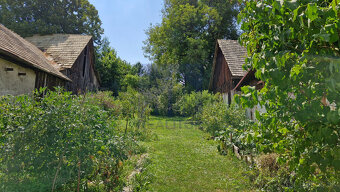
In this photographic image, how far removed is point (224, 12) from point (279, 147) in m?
25.8

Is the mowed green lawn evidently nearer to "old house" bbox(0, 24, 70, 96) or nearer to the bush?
the bush

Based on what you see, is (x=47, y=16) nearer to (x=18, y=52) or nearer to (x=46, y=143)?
(x=18, y=52)

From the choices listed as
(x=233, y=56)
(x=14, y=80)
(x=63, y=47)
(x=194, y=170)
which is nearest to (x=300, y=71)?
(x=194, y=170)

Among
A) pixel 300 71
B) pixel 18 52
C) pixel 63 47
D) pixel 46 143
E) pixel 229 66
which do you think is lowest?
pixel 46 143

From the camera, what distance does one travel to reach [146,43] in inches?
1188

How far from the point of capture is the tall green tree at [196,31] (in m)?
24.0

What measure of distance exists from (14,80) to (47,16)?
758 inches

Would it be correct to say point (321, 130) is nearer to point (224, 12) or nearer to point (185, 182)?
point (185, 182)

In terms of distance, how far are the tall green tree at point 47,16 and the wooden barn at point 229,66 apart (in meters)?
17.2

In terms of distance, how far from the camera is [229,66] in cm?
1280

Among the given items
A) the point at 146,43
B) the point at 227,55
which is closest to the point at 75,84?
the point at 227,55

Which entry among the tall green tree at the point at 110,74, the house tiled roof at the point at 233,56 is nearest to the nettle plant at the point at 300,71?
the house tiled roof at the point at 233,56

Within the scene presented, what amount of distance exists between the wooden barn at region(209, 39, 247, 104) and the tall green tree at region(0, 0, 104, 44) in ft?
56.3

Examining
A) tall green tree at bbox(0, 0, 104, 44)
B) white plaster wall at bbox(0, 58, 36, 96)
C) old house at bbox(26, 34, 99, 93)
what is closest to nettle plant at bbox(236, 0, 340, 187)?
white plaster wall at bbox(0, 58, 36, 96)
